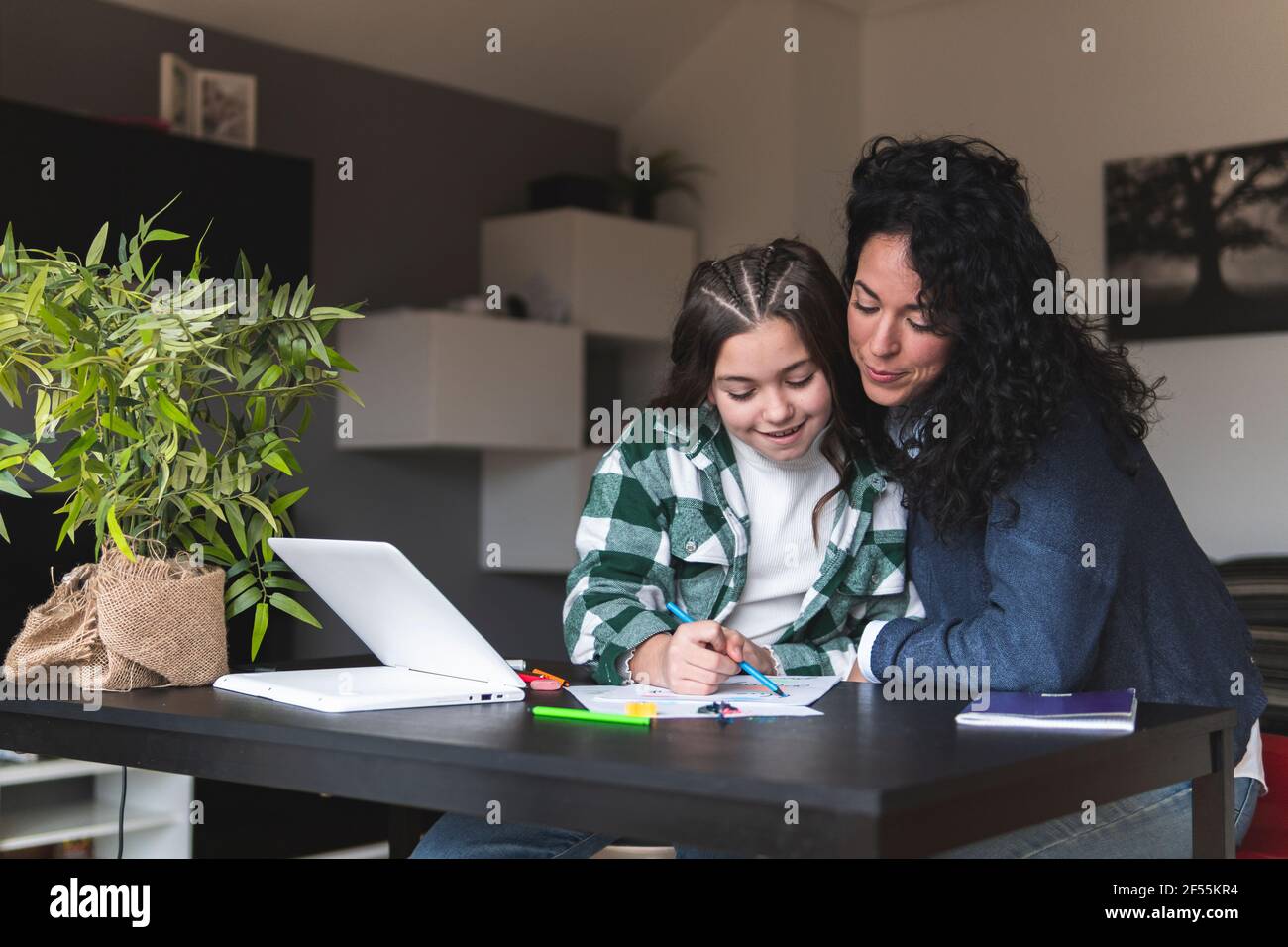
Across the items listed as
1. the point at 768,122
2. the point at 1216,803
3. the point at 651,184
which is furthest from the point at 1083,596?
the point at 651,184

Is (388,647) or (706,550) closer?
(388,647)

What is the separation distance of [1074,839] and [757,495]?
2.13 ft

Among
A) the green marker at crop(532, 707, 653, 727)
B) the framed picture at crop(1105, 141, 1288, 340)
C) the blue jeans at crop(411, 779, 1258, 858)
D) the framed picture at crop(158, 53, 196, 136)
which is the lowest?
the blue jeans at crop(411, 779, 1258, 858)

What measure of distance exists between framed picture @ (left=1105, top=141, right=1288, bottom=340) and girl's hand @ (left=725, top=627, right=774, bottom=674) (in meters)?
2.64

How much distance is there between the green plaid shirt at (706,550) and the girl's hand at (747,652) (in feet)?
0.33

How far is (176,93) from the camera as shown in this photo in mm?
3752

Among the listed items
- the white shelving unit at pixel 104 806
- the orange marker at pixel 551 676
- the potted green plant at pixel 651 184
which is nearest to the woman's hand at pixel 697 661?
the orange marker at pixel 551 676

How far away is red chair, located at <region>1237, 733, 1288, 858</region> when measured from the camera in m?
1.92

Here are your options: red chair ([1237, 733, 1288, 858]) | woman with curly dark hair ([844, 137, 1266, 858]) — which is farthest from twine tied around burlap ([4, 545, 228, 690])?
red chair ([1237, 733, 1288, 858])

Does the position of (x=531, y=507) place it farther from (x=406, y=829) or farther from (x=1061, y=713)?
(x=1061, y=713)

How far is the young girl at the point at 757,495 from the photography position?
6.15ft

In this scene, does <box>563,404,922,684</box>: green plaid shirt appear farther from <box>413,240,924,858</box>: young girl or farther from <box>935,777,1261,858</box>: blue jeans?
<box>935,777,1261,858</box>: blue jeans

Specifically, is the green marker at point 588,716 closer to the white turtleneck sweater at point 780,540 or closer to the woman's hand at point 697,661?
the woman's hand at point 697,661

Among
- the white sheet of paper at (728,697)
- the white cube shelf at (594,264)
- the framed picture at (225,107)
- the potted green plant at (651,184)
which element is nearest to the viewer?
the white sheet of paper at (728,697)
